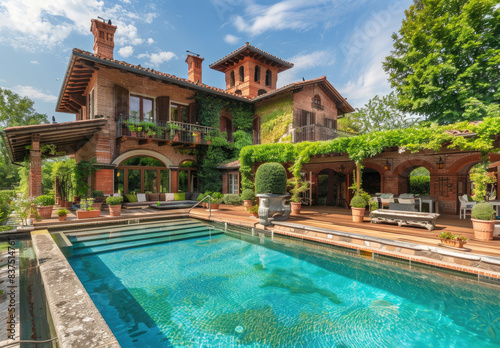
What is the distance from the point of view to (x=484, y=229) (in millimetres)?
5875

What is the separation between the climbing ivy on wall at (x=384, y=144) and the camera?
6.24 metres

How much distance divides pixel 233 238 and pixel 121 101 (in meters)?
9.91

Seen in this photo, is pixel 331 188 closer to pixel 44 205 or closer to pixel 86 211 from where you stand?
pixel 86 211

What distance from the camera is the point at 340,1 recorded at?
9766mm

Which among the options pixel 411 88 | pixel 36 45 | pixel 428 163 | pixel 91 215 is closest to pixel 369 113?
pixel 411 88

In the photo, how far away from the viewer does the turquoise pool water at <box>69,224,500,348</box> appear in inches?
129

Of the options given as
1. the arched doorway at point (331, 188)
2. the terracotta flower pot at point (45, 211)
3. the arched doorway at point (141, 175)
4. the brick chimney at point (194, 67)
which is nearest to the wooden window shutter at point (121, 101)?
the arched doorway at point (141, 175)

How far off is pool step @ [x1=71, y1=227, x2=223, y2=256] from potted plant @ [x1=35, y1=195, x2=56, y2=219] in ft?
12.7

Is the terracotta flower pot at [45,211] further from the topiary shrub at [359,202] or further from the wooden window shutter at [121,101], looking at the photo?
the topiary shrub at [359,202]

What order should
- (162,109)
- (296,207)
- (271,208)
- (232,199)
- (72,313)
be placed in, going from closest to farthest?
(72,313) → (271,208) → (296,207) → (232,199) → (162,109)

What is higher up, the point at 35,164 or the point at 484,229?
the point at 35,164

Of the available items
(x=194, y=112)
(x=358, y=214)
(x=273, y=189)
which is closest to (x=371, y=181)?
(x=358, y=214)

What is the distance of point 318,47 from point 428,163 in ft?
30.8

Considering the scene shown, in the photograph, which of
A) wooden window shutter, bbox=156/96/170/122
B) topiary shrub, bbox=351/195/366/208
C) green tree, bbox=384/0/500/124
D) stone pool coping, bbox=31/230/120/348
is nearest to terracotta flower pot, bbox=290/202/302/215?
topiary shrub, bbox=351/195/366/208
